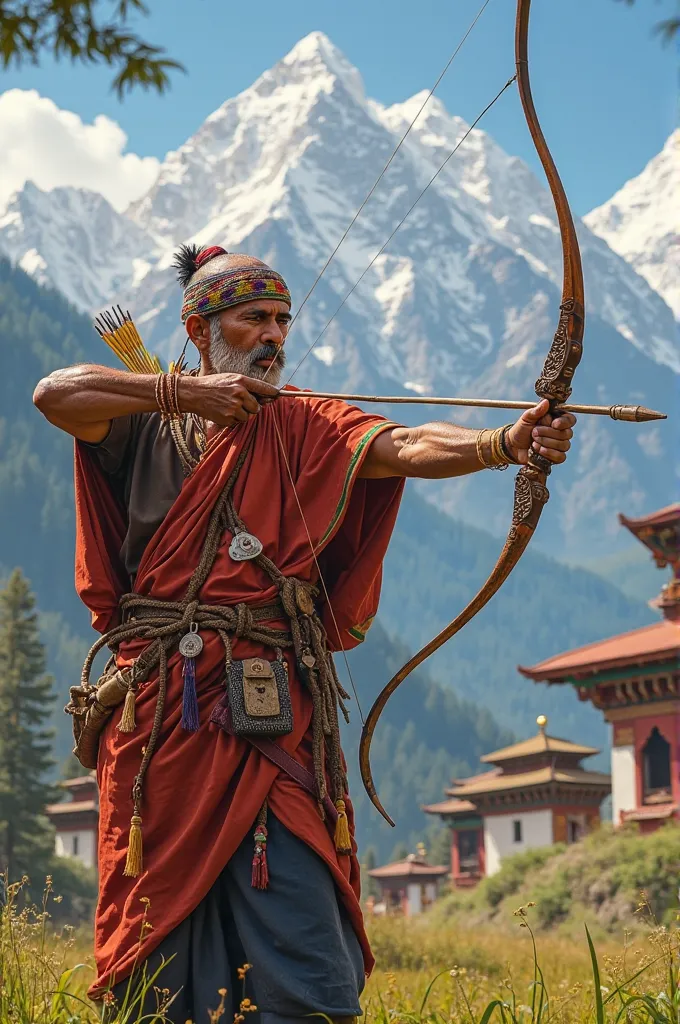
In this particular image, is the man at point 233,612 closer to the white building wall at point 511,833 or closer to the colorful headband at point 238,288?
the colorful headband at point 238,288

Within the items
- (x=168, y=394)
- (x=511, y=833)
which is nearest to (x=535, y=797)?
(x=511, y=833)

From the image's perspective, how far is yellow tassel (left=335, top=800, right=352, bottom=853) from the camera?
4246mm

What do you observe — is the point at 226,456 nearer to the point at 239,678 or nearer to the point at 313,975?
the point at 239,678

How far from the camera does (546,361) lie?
3.96 m

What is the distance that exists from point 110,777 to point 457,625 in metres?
1.12

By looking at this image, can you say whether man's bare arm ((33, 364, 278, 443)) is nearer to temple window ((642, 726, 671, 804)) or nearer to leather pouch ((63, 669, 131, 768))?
leather pouch ((63, 669, 131, 768))

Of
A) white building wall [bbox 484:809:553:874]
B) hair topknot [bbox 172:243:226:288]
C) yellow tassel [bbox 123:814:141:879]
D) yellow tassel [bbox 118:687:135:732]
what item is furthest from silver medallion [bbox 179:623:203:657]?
white building wall [bbox 484:809:553:874]

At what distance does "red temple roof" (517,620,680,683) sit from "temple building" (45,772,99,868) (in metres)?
27.8

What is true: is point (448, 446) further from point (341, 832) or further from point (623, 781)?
point (623, 781)

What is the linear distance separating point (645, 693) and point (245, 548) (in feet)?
93.2

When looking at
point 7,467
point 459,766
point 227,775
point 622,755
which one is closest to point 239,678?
point 227,775

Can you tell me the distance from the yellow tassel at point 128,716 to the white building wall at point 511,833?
125 feet

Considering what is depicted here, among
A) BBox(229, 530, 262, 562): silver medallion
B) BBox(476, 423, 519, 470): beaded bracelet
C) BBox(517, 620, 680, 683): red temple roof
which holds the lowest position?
BBox(229, 530, 262, 562): silver medallion

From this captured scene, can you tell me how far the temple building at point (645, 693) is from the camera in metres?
31.0
